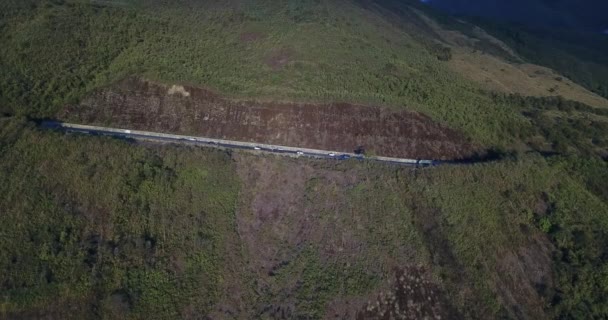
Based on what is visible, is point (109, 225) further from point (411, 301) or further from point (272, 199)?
point (411, 301)

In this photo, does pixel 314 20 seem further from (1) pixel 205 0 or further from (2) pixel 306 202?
(2) pixel 306 202

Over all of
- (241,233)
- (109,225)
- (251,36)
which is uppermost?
(251,36)

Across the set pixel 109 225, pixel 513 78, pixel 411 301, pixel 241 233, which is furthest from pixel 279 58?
pixel 513 78

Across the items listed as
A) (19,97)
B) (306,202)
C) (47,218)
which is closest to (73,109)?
(19,97)

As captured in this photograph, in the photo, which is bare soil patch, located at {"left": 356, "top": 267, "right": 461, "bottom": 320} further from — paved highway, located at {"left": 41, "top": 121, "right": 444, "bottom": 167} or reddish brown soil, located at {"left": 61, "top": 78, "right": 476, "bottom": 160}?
reddish brown soil, located at {"left": 61, "top": 78, "right": 476, "bottom": 160}

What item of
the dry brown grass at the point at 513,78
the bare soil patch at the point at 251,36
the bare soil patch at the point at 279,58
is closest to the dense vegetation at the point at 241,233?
the bare soil patch at the point at 279,58

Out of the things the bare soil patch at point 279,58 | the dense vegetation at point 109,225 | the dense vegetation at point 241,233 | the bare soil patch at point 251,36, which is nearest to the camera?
the dense vegetation at point 109,225

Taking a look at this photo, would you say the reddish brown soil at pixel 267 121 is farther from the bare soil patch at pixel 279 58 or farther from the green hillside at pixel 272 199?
the bare soil patch at pixel 279 58
